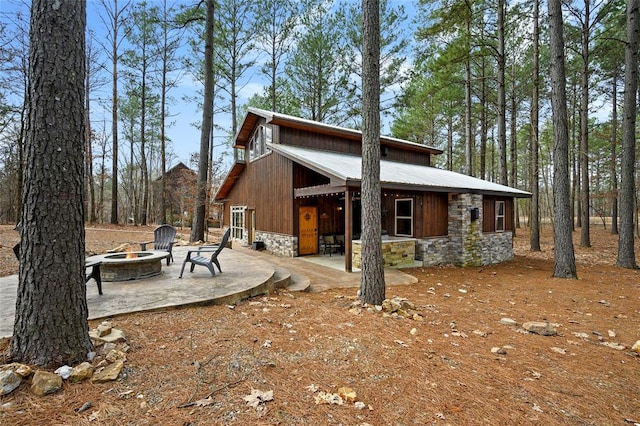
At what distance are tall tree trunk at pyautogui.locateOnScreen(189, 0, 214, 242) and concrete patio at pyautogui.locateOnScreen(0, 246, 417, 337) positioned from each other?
202 inches

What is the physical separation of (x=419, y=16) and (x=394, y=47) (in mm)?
3151

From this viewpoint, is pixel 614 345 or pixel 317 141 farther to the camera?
pixel 317 141

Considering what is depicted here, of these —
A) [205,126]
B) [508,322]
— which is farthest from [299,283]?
[205,126]

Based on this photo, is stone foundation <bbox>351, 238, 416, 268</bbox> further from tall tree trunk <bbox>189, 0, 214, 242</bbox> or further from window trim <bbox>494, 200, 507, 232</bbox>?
tall tree trunk <bbox>189, 0, 214, 242</bbox>

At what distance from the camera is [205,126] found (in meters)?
12.1

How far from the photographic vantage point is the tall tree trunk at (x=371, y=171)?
14.5ft

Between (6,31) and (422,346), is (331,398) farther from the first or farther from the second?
(6,31)

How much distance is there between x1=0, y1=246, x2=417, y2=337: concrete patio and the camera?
3828 mm

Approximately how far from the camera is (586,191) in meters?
12.8

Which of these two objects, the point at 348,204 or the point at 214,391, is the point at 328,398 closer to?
the point at 214,391

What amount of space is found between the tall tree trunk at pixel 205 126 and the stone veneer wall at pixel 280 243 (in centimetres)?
274

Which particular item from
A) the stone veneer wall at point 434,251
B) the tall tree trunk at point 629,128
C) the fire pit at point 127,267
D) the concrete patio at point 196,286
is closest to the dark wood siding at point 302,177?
the concrete patio at point 196,286

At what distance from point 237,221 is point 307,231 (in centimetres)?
601

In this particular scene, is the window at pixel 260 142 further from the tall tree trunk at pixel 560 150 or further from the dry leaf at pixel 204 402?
the dry leaf at pixel 204 402
